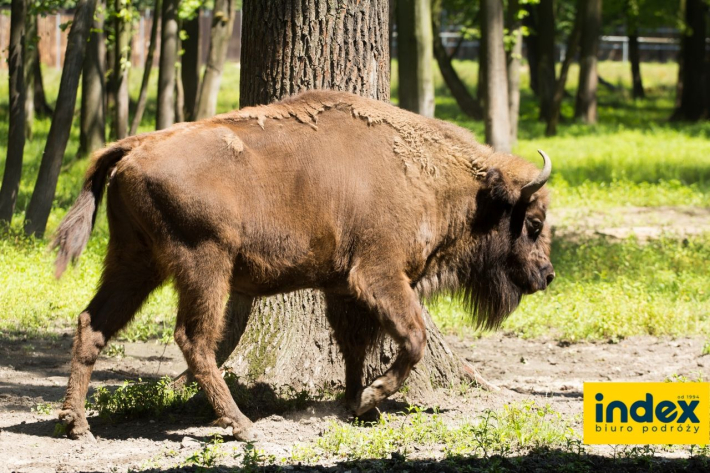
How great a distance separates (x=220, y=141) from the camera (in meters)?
5.00

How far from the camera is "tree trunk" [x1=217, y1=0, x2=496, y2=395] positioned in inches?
233

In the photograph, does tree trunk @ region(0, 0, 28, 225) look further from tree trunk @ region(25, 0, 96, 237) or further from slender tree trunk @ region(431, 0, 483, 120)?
slender tree trunk @ region(431, 0, 483, 120)

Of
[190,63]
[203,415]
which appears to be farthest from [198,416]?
[190,63]

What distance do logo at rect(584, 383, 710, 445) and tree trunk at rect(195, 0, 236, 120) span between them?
934 cm

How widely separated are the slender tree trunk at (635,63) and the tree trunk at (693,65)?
227 inches

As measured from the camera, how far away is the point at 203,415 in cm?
555

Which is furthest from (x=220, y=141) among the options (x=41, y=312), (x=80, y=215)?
(x=41, y=312)

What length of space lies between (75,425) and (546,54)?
23.6 m

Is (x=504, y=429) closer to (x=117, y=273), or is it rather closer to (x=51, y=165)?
(x=117, y=273)

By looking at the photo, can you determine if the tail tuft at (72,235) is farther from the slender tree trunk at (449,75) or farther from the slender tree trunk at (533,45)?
the slender tree trunk at (533,45)

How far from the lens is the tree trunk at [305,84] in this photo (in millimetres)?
5914

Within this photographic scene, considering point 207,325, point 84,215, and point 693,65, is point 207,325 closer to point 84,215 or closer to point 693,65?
point 84,215

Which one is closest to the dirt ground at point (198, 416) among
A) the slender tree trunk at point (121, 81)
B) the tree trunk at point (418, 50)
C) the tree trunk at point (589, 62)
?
the tree trunk at point (418, 50)

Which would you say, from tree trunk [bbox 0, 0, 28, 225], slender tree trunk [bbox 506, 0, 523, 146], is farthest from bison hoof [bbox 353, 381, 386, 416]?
slender tree trunk [bbox 506, 0, 523, 146]
